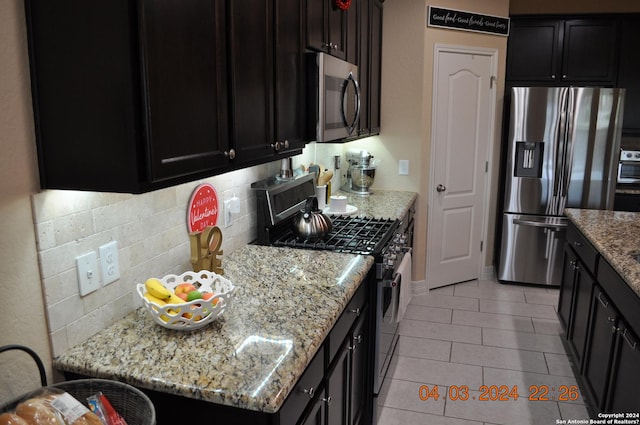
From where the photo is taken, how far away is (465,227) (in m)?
4.61

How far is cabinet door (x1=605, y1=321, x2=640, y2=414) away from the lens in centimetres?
204

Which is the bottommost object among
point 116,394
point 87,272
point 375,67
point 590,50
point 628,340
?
point 628,340

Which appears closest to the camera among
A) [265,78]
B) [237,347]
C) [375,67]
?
[237,347]

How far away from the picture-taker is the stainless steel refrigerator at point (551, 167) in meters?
4.29

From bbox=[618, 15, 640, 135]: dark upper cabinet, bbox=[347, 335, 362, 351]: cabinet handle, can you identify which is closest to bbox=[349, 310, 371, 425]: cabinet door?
bbox=[347, 335, 362, 351]: cabinet handle

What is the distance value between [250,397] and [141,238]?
765 mm

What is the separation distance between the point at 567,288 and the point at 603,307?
2.88 ft

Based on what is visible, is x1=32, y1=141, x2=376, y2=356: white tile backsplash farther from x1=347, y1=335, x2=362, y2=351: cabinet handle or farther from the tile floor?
the tile floor

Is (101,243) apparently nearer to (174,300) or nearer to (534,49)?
(174,300)

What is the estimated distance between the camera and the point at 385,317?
2.60 meters

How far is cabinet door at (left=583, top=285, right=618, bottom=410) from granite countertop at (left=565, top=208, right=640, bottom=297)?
22cm

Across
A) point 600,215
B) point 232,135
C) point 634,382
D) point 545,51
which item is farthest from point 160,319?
point 545,51

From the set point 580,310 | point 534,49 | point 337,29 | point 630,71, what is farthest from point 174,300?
point 630,71

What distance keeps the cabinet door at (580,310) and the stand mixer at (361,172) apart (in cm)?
170
